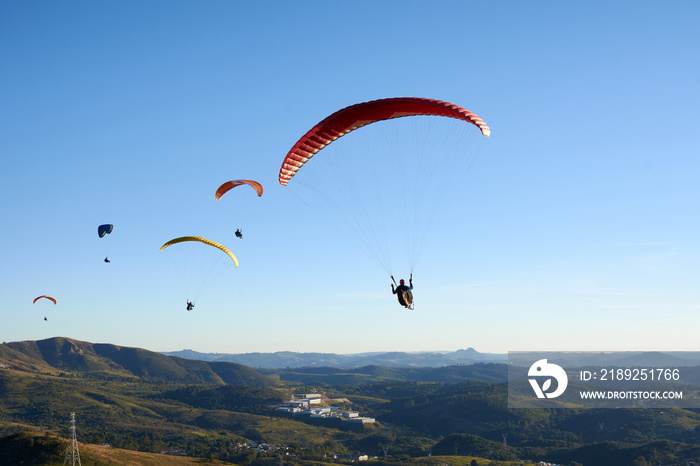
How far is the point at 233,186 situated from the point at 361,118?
2703 centimetres

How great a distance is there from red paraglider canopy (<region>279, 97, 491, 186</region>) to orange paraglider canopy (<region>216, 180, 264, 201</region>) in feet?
62.3

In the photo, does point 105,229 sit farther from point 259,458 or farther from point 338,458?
point 338,458

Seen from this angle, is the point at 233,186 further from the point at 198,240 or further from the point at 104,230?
the point at 104,230

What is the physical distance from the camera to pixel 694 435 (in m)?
188

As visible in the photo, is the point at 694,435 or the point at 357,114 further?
the point at 694,435

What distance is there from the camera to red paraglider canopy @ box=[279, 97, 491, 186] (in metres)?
32.5

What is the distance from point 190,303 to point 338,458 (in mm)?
101388

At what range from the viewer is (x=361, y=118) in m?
34.7

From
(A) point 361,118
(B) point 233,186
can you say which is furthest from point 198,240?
(A) point 361,118

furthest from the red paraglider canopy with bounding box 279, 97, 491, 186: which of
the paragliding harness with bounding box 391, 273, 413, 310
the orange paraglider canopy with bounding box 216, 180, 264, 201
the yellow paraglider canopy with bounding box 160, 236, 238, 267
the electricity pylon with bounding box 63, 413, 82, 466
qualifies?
the electricity pylon with bounding box 63, 413, 82, 466

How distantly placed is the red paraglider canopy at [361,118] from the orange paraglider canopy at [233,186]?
19.0m

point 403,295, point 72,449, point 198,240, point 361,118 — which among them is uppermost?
point 361,118

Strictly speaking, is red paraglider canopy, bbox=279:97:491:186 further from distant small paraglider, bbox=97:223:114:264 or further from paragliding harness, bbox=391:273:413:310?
distant small paraglider, bbox=97:223:114:264

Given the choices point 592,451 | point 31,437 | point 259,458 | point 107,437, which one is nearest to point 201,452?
point 259,458
